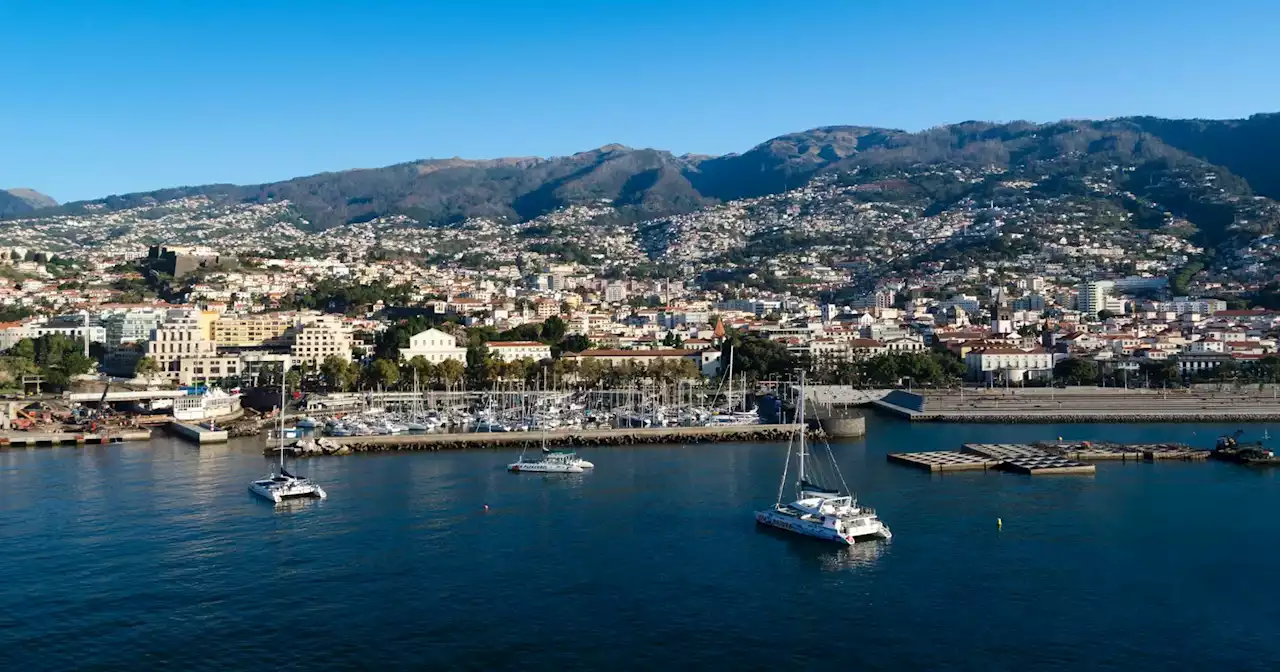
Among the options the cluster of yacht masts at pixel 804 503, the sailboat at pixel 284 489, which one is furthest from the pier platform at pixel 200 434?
the sailboat at pixel 284 489

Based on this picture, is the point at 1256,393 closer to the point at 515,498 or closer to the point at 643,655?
the point at 515,498

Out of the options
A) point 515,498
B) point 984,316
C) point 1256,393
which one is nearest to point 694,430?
point 515,498

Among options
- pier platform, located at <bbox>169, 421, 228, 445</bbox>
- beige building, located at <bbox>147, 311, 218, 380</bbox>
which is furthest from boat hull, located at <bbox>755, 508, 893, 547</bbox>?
beige building, located at <bbox>147, 311, 218, 380</bbox>

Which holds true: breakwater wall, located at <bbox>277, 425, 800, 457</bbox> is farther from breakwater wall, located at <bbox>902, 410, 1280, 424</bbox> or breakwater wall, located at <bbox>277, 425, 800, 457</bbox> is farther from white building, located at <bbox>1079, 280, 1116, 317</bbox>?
white building, located at <bbox>1079, 280, 1116, 317</bbox>

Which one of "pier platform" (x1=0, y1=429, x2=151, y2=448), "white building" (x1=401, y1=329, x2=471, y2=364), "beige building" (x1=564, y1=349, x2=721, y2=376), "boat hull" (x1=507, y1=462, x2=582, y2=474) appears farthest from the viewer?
"beige building" (x1=564, y1=349, x2=721, y2=376)

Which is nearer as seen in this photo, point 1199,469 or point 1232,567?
point 1232,567

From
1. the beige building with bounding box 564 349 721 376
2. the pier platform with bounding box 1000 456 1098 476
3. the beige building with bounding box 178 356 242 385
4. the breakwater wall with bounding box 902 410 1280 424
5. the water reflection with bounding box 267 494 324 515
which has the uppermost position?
the beige building with bounding box 564 349 721 376

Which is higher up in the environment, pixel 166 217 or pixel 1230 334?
pixel 166 217
